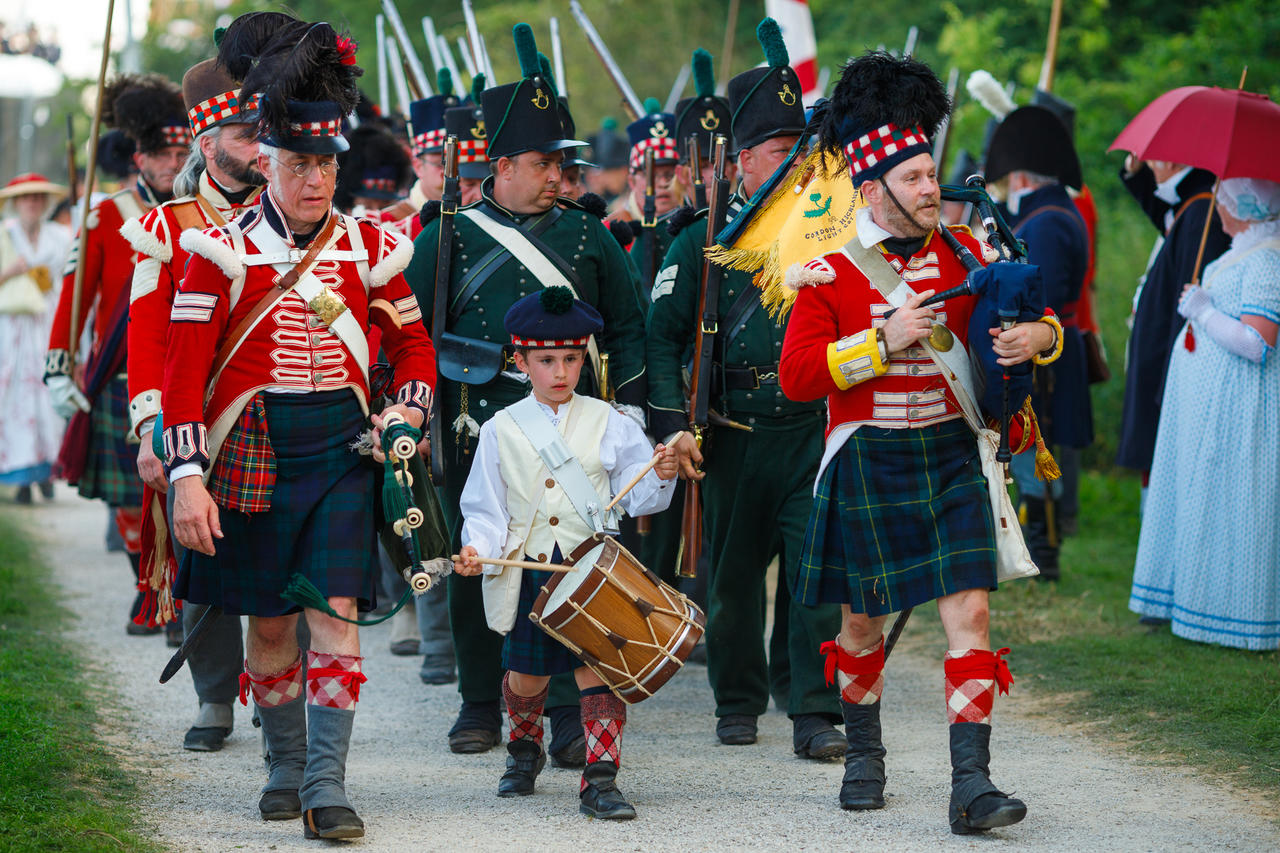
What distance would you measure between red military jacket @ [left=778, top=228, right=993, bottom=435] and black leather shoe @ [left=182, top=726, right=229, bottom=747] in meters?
2.58

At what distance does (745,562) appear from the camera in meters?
6.16

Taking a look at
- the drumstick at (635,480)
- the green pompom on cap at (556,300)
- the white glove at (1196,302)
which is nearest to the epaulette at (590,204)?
the green pompom on cap at (556,300)

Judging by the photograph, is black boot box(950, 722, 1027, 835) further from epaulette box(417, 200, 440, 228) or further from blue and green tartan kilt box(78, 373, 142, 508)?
blue and green tartan kilt box(78, 373, 142, 508)

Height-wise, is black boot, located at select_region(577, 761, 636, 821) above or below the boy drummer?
below

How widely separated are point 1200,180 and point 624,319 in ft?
10.5

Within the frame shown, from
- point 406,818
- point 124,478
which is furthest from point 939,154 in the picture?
point 406,818

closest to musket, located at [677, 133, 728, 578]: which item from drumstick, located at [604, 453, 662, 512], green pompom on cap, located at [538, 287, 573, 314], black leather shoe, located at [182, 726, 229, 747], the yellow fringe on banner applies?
the yellow fringe on banner

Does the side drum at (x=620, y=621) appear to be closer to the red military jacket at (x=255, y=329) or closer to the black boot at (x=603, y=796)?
the black boot at (x=603, y=796)

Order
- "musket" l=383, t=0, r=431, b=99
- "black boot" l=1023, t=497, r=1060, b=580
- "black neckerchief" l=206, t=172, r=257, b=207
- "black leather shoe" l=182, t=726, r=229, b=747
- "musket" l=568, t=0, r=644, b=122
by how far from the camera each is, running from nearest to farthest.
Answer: "black neckerchief" l=206, t=172, r=257, b=207 → "black leather shoe" l=182, t=726, r=229, b=747 → "musket" l=568, t=0, r=644, b=122 → "musket" l=383, t=0, r=431, b=99 → "black boot" l=1023, t=497, r=1060, b=580

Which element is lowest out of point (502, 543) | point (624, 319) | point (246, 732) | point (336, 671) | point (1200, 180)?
point (246, 732)

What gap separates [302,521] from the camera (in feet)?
15.9

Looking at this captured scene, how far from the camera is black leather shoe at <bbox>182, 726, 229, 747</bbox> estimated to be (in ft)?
19.5

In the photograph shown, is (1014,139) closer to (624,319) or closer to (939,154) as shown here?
(939,154)

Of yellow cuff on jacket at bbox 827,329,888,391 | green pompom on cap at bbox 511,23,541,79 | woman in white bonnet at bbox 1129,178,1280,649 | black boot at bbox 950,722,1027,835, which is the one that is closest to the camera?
black boot at bbox 950,722,1027,835
